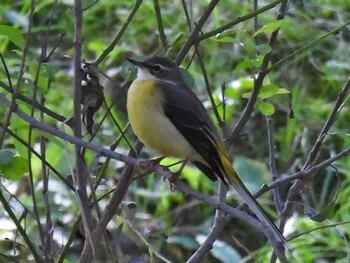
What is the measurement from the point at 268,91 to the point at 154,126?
20.3 inches

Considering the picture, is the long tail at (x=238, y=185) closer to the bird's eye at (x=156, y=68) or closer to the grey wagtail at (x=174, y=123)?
the grey wagtail at (x=174, y=123)

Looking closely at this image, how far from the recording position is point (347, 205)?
4.91 m

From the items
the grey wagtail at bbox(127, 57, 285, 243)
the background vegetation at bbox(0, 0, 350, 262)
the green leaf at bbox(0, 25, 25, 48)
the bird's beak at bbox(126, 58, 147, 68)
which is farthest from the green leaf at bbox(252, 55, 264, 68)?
the green leaf at bbox(0, 25, 25, 48)

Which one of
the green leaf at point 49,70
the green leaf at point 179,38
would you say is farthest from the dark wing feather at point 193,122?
the green leaf at point 49,70

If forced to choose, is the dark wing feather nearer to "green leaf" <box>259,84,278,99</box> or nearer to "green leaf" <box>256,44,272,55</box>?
"green leaf" <box>259,84,278,99</box>

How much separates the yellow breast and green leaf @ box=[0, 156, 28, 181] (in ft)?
1.95

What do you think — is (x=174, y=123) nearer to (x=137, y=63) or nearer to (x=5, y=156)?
(x=137, y=63)

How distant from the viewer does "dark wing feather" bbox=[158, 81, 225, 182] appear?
332 cm

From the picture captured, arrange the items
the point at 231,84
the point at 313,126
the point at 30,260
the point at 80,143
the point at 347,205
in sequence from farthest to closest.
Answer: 1. the point at 313,126
2. the point at 231,84
3. the point at 347,205
4. the point at 30,260
5. the point at 80,143

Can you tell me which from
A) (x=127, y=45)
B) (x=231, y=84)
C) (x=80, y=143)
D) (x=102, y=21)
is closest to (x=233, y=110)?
(x=231, y=84)

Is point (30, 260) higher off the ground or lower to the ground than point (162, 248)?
lower

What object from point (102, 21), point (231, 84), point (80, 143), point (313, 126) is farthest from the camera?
point (102, 21)

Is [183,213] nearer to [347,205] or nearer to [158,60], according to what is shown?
[347,205]

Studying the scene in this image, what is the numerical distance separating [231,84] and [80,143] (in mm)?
2842
